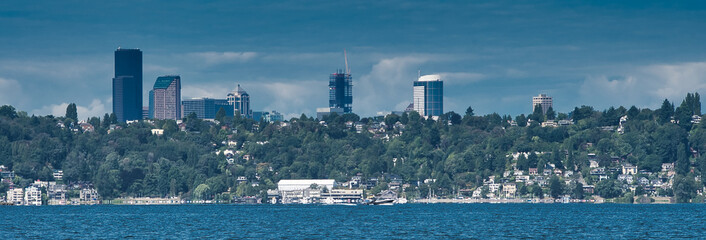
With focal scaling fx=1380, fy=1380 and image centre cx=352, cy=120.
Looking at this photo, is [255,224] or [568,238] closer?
[568,238]

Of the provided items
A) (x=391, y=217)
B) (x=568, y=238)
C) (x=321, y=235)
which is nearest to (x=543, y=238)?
(x=568, y=238)

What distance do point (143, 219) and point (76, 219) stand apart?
9.44 m

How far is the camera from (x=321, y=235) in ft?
464

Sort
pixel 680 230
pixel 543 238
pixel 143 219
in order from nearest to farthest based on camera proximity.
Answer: pixel 543 238 < pixel 680 230 < pixel 143 219

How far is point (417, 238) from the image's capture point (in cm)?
13562

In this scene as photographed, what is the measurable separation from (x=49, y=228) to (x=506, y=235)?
183 ft

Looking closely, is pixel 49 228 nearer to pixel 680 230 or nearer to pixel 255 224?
pixel 255 224

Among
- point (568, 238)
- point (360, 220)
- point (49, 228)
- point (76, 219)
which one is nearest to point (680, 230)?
point (568, 238)

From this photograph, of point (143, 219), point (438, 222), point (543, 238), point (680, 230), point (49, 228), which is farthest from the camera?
point (143, 219)

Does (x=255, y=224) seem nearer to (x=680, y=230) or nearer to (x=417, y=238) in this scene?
(x=417, y=238)

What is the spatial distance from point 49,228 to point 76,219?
30663 millimetres

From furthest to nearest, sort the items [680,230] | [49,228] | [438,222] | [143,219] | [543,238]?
[143,219] < [438,222] < [49,228] < [680,230] < [543,238]

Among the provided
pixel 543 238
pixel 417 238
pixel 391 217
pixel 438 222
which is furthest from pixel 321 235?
pixel 391 217

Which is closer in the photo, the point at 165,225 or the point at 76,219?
the point at 165,225
